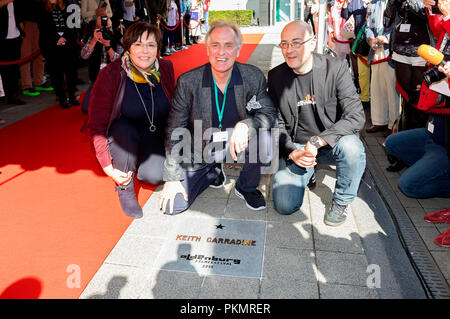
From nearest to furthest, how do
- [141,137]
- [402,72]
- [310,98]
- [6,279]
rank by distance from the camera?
1. [6,279]
2. [310,98]
3. [141,137]
4. [402,72]

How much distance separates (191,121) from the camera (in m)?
2.91

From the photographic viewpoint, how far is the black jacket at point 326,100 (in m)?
2.69

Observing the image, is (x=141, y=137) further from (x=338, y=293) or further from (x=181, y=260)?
(x=338, y=293)

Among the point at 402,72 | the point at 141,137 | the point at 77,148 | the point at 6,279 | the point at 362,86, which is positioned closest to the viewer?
the point at 6,279

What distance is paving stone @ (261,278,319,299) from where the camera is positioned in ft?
6.72

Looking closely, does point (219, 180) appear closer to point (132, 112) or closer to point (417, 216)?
point (132, 112)

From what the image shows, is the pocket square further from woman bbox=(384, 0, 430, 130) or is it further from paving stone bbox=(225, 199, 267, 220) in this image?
woman bbox=(384, 0, 430, 130)

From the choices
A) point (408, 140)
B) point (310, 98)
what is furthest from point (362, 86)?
point (310, 98)

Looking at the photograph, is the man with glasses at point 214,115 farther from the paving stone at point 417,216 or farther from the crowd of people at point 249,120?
the paving stone at point 417,216

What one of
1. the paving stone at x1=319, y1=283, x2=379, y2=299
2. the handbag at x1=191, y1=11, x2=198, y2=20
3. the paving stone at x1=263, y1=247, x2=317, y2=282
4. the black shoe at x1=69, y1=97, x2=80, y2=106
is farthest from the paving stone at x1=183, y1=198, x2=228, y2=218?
the handbag at x1=191, y1=11, x2=198, y2=20

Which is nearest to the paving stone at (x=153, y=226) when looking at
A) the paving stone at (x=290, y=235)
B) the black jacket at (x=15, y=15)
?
the paving stone at (x=290, y=235)

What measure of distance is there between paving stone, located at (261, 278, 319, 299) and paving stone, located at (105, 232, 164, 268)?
78cm

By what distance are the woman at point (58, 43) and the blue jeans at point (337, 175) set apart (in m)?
4.57
